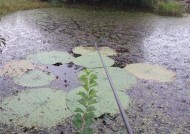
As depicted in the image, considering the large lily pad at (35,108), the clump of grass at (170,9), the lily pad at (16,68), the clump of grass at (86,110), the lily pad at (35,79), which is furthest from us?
the clump of grass at (170,9)

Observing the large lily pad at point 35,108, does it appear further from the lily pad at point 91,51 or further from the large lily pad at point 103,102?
the lily pad at point 91,51

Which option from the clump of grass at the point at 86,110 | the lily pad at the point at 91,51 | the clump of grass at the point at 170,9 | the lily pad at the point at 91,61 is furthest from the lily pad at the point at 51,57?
the clump of grass at the point at 170,9

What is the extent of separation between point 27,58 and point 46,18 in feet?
9.45

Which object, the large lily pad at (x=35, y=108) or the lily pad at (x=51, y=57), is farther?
the lily pad at (x=51, y=57)

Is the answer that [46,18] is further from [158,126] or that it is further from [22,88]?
[158,126]

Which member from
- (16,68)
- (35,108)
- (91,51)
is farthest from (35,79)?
(91,51)

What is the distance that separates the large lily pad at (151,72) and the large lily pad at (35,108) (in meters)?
1.35

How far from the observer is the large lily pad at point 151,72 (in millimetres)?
4489

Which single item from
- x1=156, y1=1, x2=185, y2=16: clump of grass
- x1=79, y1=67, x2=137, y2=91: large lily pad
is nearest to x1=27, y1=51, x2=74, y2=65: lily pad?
x1=79, y1=67, x2=137, y2=91: large lily pad

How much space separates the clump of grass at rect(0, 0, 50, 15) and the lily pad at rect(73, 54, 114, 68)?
3.81 meters

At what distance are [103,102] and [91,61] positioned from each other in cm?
145

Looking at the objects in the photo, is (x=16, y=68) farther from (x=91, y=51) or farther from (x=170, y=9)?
(x=170, y=9)

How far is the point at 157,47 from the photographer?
5980 mm

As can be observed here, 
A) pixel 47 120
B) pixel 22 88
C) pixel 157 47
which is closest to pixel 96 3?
pixel 157 47
